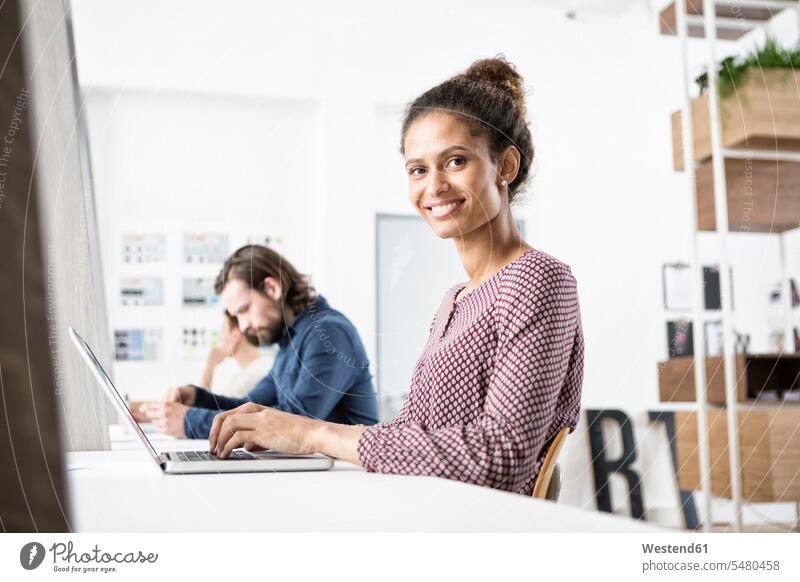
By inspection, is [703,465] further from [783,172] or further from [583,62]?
[583,62]

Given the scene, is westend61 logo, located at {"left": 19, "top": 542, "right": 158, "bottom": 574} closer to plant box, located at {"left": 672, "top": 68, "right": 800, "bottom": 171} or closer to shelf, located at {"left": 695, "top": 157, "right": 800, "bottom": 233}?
plant box, located at {"left": 672, "top": 68, "right": 800, "bottom": 171}

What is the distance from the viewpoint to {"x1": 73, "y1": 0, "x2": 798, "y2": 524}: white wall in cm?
100

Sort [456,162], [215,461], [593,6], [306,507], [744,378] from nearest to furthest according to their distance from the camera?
[306,507] < [215,461] < [456,162] < [593,6] < [744,378]

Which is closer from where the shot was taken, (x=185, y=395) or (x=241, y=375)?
(x=185, y=395)

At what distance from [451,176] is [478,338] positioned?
15 centimetres

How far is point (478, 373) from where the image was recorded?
551 mm

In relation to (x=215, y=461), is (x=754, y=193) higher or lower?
higher

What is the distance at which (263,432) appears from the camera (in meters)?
0.50

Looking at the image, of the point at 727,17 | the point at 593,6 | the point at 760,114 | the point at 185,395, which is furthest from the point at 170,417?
the point at 727,17

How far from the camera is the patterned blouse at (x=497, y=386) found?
1.54 feet

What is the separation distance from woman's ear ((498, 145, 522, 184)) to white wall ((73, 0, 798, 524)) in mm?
194

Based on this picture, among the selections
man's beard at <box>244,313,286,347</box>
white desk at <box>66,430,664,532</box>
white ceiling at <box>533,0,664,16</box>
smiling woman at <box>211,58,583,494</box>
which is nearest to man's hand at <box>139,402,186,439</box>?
man's beard at <box>244,313,286,347</box>

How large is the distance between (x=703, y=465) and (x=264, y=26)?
1.25m

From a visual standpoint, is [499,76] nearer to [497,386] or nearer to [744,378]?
[497,386]
